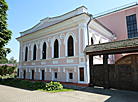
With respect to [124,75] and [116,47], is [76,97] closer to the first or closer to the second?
[124,75]

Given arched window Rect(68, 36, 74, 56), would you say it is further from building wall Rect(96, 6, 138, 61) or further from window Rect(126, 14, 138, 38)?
window Rect(126, 14, 138, 38)

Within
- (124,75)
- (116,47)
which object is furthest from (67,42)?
(124,75)

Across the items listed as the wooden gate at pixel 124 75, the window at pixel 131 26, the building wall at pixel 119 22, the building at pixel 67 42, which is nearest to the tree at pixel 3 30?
the building at pixel 67 42

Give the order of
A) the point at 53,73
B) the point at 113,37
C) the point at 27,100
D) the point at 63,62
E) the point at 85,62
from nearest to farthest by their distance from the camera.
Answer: the point at 27,100 → the point at 85,62 → the point at 63,62 → the point at 53,73 → the point at 113,37

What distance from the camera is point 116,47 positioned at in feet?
29.2

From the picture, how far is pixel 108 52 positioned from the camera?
31.2 ft

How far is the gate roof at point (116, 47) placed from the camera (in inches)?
329

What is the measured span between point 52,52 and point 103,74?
7073 millimetres

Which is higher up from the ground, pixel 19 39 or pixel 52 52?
pixel 19 39

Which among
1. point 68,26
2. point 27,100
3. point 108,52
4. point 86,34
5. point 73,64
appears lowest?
point 27,100

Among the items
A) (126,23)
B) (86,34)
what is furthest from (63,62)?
(126,23)

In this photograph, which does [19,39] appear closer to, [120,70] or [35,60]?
[35,60]

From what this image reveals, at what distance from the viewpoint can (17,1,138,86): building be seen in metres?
11.7

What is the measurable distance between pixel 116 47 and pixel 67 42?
18.9ft
